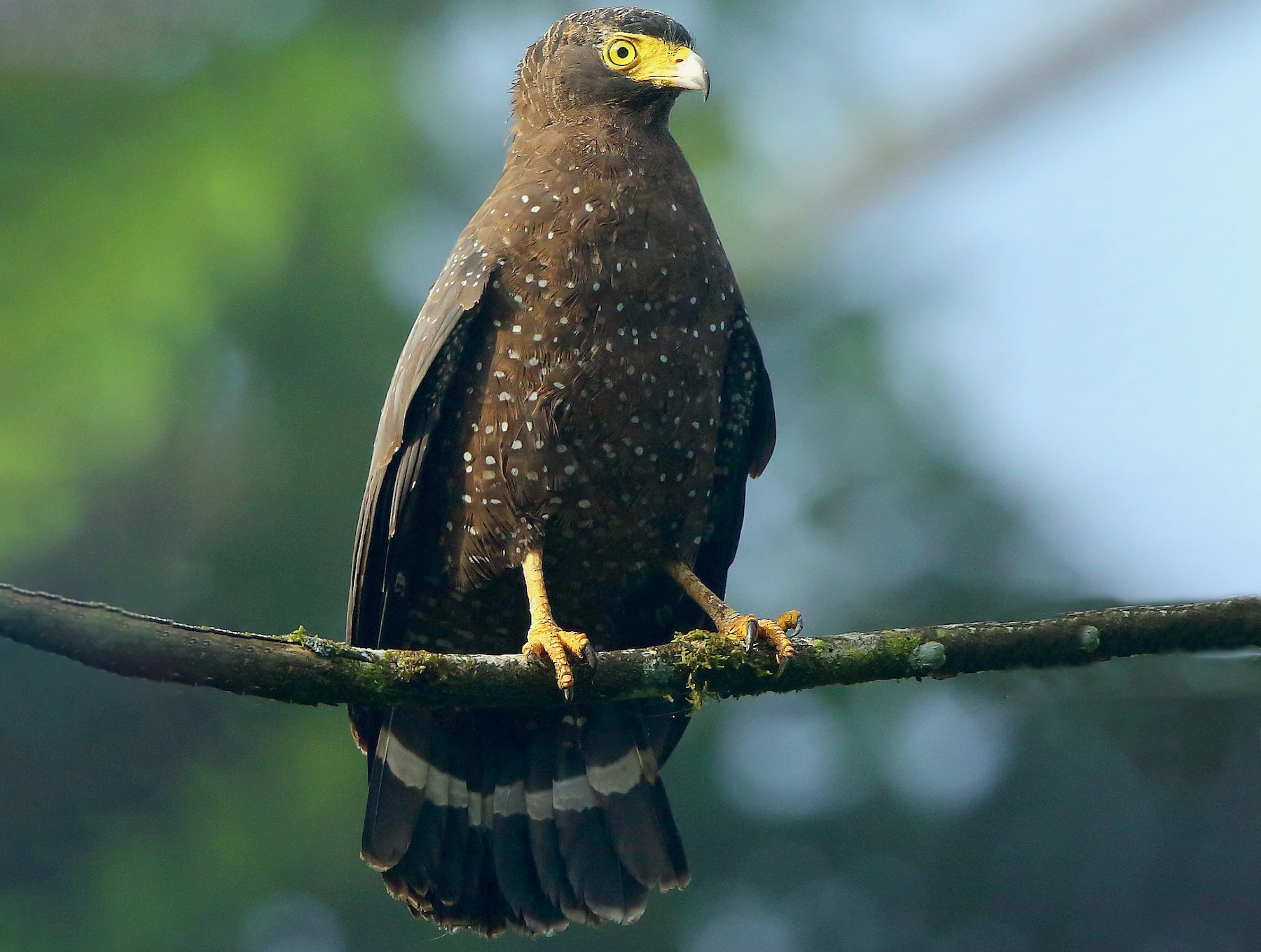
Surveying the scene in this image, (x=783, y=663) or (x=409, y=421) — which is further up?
(x=409, y=421)

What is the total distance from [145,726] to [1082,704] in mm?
5219

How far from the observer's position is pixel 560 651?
3174mm

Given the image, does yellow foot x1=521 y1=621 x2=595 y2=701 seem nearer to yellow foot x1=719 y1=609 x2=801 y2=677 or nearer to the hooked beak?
yellow foot x1=719 y1=609 x2=801 y2=677

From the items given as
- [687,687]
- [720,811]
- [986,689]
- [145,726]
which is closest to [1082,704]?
[986,689]

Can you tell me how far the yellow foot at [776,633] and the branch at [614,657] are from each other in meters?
0.03

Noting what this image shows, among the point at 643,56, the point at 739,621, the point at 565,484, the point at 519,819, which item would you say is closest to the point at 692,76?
the point at 643,56

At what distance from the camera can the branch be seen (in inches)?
94.1

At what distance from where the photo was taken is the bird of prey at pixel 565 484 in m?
3.62

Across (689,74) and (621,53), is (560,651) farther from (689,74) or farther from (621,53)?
(621,53)

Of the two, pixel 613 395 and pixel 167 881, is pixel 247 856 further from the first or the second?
pixel 613 395

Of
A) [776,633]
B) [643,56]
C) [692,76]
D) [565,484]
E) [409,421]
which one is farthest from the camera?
[643,56]

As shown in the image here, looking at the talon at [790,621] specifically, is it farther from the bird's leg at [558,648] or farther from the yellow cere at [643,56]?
the yellow cere at [643,56]

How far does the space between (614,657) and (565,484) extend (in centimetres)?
65

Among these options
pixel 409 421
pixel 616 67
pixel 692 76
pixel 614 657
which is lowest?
pixel 614 657
